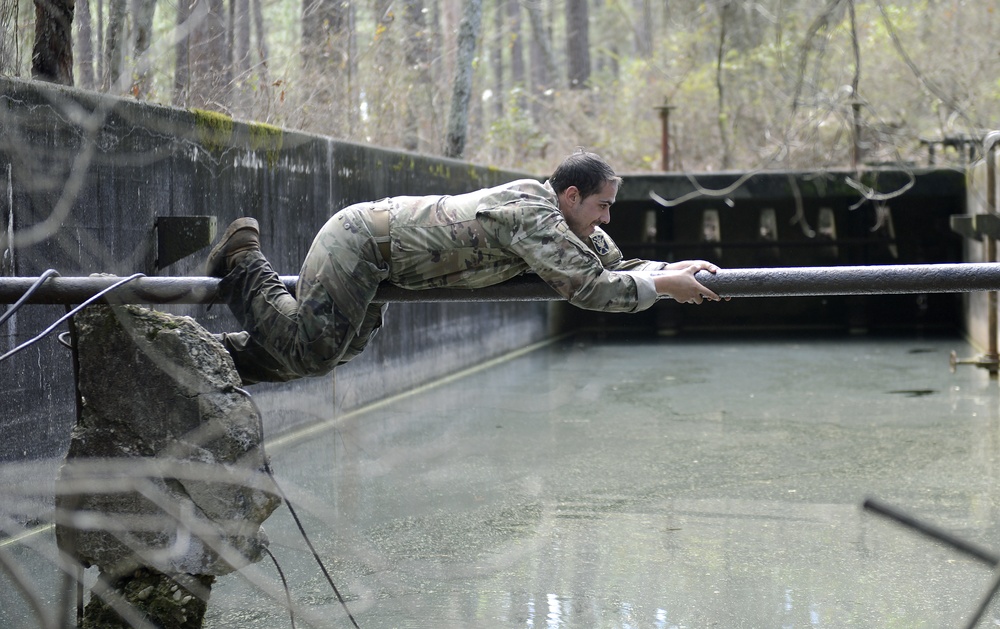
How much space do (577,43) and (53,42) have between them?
16294mm

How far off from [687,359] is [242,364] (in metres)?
9.02

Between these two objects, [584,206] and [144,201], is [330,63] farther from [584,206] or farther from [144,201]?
[584,206]

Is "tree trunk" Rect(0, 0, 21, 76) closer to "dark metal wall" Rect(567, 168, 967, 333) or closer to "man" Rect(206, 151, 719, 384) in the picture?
"man" Rect(206, 151, 719, 384)

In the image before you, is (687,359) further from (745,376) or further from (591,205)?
(591,205)

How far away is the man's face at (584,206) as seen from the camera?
12.2 feet

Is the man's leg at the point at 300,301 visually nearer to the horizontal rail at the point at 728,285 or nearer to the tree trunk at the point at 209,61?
the horizontal rail at the point at 728,285

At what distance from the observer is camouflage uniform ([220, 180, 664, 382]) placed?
3.44 meters

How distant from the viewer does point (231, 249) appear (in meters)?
3.57

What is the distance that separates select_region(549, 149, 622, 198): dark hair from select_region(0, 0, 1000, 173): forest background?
9.47ft

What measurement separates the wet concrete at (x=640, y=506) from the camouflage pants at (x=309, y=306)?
870mm

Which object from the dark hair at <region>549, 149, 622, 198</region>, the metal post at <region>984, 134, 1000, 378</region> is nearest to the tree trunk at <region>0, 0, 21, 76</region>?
the dark hair at <region>549, 149, 622, 198</region>

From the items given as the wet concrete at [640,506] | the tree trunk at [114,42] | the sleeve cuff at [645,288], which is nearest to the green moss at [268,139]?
the tree trunk at [114,42]

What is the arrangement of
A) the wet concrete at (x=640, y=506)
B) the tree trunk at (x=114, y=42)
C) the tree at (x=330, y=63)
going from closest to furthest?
1. the wet concrete at (x=640, y=506)
2. the tree trunk at (x=114, y=42)
3. the tree at (x=330, y=63)

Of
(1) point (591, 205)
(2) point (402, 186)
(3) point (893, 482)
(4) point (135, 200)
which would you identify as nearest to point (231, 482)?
(1) point (591, 205)
